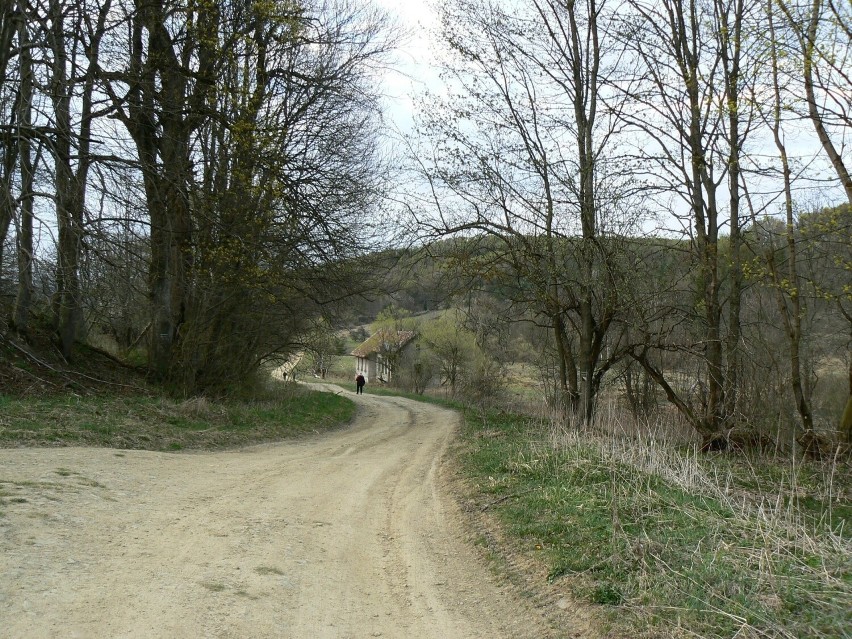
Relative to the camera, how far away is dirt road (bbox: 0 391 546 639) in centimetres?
490

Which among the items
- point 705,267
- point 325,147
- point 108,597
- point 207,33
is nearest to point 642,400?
point 705,267

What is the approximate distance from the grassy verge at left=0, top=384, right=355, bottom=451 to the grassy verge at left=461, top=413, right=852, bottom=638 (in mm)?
6676

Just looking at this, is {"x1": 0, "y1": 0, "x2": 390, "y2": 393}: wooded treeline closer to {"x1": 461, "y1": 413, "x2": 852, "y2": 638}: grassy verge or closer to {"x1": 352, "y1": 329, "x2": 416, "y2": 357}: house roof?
{"x1": 461, "y1": 413, "x2": 852, "y2": 638}: grassy verge

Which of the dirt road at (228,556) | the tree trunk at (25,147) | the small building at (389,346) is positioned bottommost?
the dirt road at (228,556)

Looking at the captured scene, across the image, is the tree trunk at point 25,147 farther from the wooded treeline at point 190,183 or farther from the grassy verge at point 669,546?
the grassy verge at point 669,546

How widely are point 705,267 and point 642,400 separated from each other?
1218 centimetres

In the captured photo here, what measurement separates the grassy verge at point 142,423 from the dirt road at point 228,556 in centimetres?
135

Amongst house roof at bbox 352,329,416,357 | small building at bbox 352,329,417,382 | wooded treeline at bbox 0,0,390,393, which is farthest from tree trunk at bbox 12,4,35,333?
house roof at bbox 352,329,416,357

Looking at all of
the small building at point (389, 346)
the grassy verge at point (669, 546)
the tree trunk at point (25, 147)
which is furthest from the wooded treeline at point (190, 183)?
the small building at point (389, 346)

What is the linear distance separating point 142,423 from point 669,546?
37.3 ft


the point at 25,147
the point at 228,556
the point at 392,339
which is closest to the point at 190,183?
the point at 25,147

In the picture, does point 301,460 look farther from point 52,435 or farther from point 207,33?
point 207,33

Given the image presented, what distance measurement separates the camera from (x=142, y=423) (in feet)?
45.9

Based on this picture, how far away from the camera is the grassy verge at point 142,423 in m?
11.8
